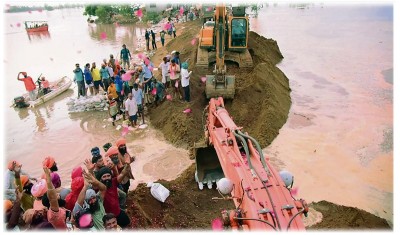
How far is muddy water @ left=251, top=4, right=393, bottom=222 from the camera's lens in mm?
6723

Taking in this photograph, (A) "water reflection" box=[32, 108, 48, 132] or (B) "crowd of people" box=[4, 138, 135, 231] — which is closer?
(B) "crowd of people" box=[4, 138, 135, 231]

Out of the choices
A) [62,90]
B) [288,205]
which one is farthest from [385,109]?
[62,90]

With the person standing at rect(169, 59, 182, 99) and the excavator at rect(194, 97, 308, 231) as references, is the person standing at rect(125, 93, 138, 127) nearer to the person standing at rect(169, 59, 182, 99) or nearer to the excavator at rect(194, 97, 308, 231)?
the person standing at rect(169, 59, 182, 99)

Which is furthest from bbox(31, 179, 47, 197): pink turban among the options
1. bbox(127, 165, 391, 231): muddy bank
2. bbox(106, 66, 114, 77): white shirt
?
bbox(106, 66, 114, 77): white shirt

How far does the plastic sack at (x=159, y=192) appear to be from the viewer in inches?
224

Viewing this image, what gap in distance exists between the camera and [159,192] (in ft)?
18.7

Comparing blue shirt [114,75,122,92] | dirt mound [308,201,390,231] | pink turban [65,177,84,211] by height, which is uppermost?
blue shirt [114,75,122,92]

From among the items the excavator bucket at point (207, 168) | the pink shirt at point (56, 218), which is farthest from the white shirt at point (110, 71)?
the pink shirt at point (56, 218)

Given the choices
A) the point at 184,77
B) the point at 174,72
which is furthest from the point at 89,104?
the point at 184,77

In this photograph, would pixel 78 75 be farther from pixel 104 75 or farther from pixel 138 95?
pixel 138 95

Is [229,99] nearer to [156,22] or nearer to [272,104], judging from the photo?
[272,104]

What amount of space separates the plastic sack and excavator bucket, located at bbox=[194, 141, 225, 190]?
939 mm

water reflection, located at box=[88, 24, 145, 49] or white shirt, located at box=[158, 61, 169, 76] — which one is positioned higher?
water reflection, located at box=[88, 24, 145, 49]

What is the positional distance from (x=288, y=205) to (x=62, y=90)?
39.1 ft
